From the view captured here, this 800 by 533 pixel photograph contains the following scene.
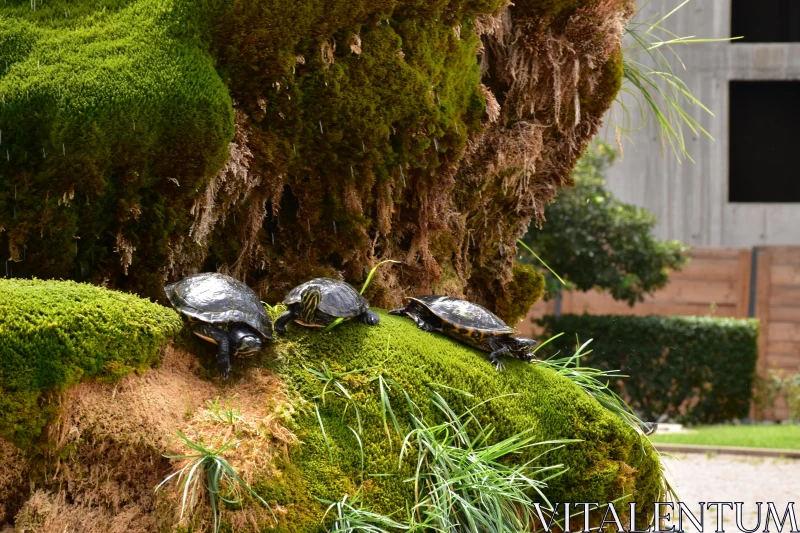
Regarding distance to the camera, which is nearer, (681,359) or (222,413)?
(222,413)

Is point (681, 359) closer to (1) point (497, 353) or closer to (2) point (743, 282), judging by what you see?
(2) point (743, 282)

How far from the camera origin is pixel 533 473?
3488mm

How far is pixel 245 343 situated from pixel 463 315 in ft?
3.66

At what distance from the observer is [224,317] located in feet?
10.5

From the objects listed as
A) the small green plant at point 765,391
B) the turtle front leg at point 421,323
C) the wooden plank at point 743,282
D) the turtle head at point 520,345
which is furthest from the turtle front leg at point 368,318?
the wooden plank at point 743,282

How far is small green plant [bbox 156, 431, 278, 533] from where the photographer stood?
2.85 m

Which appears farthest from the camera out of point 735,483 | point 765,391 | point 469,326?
point 765,391

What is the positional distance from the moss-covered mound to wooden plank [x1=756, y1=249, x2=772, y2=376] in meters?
9.74

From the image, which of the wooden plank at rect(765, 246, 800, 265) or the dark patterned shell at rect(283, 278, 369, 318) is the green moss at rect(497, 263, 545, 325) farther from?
the wooden plank at rect(765, 246, 800, 265)

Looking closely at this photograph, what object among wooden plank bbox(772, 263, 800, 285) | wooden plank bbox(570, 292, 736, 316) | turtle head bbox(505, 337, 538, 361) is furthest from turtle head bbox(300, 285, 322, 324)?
wooden plank bbox(772, 263, 800, 285)

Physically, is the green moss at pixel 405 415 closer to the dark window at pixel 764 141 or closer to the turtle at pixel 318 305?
the turtle at pixel 318 305

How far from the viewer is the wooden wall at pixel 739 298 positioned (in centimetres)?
1255

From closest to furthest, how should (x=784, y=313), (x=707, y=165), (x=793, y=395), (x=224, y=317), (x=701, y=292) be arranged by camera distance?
(x=224, y=317)
(x=793, y=395)
(x=784, y=313)
(x=701, y=292)
(x=707, y=165)

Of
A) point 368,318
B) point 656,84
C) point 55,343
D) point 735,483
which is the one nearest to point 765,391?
point 735,483
